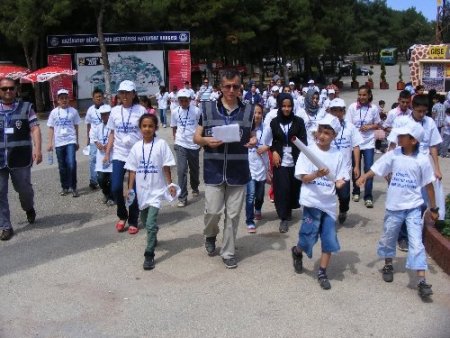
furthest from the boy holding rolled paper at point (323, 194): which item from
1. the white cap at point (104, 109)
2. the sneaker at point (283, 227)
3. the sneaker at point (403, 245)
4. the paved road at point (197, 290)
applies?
the white cap at point (104, 109)

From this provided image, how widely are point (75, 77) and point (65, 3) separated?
398 centimetres

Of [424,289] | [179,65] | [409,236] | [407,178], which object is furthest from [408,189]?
[179,65]

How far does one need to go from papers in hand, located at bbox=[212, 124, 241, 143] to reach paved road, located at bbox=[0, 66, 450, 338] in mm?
1296

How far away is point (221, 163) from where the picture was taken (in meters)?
5.68

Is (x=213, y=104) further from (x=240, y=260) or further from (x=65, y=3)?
(x=65, y=3)

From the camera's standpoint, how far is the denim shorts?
17.0ft

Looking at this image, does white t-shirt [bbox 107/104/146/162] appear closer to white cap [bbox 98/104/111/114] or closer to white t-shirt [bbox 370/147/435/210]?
white cap [bbox 98/104/111/114]

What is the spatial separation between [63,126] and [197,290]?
491 cm

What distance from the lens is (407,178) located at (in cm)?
509

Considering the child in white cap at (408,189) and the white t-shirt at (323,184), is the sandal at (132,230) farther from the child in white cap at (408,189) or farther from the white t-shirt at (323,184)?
the child in white cap at (408,189)

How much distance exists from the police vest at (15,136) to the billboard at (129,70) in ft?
73.9

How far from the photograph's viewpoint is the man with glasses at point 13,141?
6.88 meters

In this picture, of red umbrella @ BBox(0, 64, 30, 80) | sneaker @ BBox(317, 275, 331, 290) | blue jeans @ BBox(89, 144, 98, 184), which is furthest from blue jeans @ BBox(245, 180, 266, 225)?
red umbrella @ BBox(0, 64, 30, 80)

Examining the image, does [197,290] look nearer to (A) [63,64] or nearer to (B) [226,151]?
(B) [226,151]
